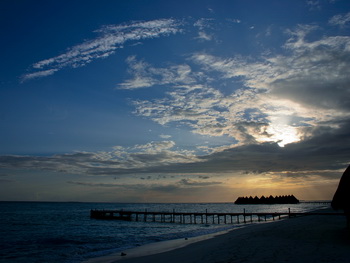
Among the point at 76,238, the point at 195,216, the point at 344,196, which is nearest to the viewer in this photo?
the point at 344,196

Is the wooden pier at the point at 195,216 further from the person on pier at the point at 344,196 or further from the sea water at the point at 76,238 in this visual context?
the person on pier at the point at 344,196

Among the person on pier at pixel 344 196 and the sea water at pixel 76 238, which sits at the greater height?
the person on pier at pixel 344 196

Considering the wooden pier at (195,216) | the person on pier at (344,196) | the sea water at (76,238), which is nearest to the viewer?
the person on pier at (344,196)

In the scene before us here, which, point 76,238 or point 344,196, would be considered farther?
point 76,238

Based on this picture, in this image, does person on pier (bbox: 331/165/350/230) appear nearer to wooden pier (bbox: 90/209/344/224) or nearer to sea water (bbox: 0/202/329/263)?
sea water (bbox: 0/202/329/263)

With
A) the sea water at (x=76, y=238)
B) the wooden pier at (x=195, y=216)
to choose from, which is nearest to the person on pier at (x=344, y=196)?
the sea water at (x=76, y=238)

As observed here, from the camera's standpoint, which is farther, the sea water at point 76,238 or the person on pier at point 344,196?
the sea water at point 76,238

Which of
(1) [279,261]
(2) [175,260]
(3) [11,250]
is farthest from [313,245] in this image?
(3) [11,250]

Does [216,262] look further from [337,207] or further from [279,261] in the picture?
[337,207]

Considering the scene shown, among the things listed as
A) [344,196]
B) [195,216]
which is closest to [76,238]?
[344,196]

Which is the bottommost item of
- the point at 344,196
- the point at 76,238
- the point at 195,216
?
the point at 195,216

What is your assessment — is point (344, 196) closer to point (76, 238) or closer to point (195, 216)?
point (76, 238)

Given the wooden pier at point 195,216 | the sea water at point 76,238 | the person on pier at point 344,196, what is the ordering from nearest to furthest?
1. the person on pier at point 344,196
2. the sea water at point 76,238
3. the wooden pier at point 195,216

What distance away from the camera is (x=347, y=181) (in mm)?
15672
